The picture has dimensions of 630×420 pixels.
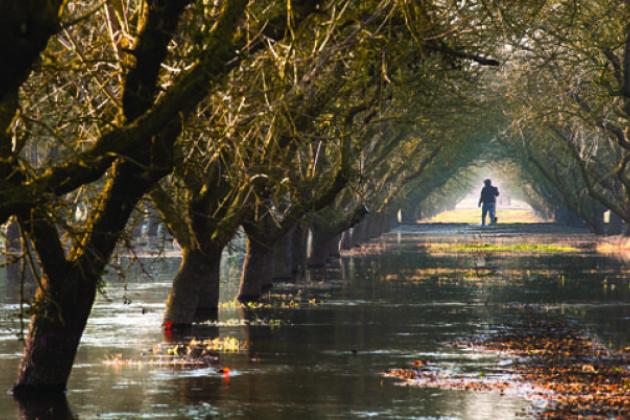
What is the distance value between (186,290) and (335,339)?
377 centimetres

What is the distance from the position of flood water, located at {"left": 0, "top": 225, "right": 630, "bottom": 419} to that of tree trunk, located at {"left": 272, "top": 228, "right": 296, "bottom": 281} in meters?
0.88

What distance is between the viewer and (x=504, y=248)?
78062 millimetres

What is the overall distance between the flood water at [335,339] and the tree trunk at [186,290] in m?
0.50

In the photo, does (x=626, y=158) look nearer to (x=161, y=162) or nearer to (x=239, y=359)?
(x=239, y=359)

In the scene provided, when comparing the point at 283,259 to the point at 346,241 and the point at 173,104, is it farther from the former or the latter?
the point at 173,104

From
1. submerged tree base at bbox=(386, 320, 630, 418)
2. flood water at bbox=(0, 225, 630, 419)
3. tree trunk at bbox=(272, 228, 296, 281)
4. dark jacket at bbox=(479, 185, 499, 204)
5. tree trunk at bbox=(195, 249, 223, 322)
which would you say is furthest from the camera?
dark jacket at bbox=(479, 185, 499, 204)

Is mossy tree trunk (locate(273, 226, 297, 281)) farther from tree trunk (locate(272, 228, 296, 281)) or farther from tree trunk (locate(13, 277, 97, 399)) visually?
tree trunk (locate(13, 277, 97, 399))

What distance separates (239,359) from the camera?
77.5 ft

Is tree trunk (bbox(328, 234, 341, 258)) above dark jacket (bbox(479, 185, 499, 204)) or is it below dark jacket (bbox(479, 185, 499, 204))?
below

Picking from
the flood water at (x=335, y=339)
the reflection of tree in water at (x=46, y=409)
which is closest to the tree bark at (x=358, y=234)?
the flood water at (x=335, y=339)

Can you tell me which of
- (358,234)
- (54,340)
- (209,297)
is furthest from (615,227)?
(54,340)

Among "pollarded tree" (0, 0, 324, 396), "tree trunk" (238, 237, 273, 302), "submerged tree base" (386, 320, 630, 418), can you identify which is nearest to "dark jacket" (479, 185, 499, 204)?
"tree trunk" (238, 237, 273, 302)

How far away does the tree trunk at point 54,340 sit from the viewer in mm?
17969

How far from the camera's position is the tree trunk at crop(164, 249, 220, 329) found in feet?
96.6
